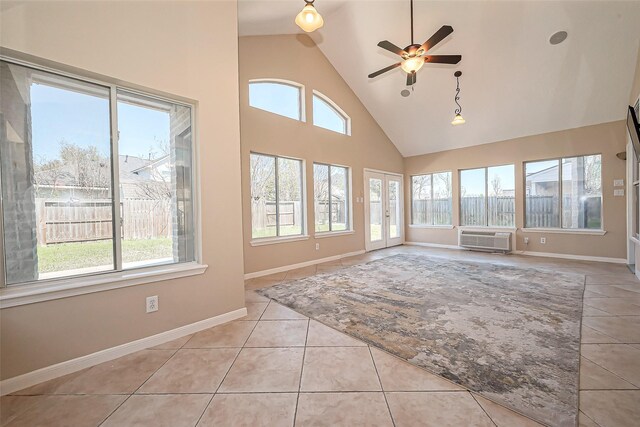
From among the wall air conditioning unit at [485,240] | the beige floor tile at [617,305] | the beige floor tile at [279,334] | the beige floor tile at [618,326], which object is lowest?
the beige floor tile at [279,334]

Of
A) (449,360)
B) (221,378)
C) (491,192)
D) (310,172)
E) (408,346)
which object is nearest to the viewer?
(221,378)

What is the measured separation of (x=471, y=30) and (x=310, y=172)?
11.9ft

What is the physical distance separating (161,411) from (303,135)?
14.9ft

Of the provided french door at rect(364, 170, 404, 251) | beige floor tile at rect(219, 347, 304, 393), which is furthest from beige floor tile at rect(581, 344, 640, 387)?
french door at rect(364, 170, 404, 251)

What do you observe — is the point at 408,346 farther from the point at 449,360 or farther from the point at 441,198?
the point at 441,198

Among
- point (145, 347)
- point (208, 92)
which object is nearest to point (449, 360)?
point (145, 347)

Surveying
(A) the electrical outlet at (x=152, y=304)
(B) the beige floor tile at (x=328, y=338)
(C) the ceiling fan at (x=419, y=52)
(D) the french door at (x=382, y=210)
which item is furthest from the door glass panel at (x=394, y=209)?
(A) the electrical outlet at (x=152, y=304)

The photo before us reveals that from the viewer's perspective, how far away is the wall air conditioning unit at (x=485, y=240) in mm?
5828

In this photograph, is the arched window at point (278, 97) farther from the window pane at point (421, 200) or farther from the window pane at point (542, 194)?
the window pane at point (542, 194)

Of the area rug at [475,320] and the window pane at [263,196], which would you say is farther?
the window pane at [263,196]

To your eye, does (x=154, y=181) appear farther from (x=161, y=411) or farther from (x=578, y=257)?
(x=578, y=257)

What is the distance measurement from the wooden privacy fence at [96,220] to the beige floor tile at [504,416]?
2.80 metres

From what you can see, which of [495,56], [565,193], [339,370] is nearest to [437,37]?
[495,56]

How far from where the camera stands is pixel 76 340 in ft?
5.95
